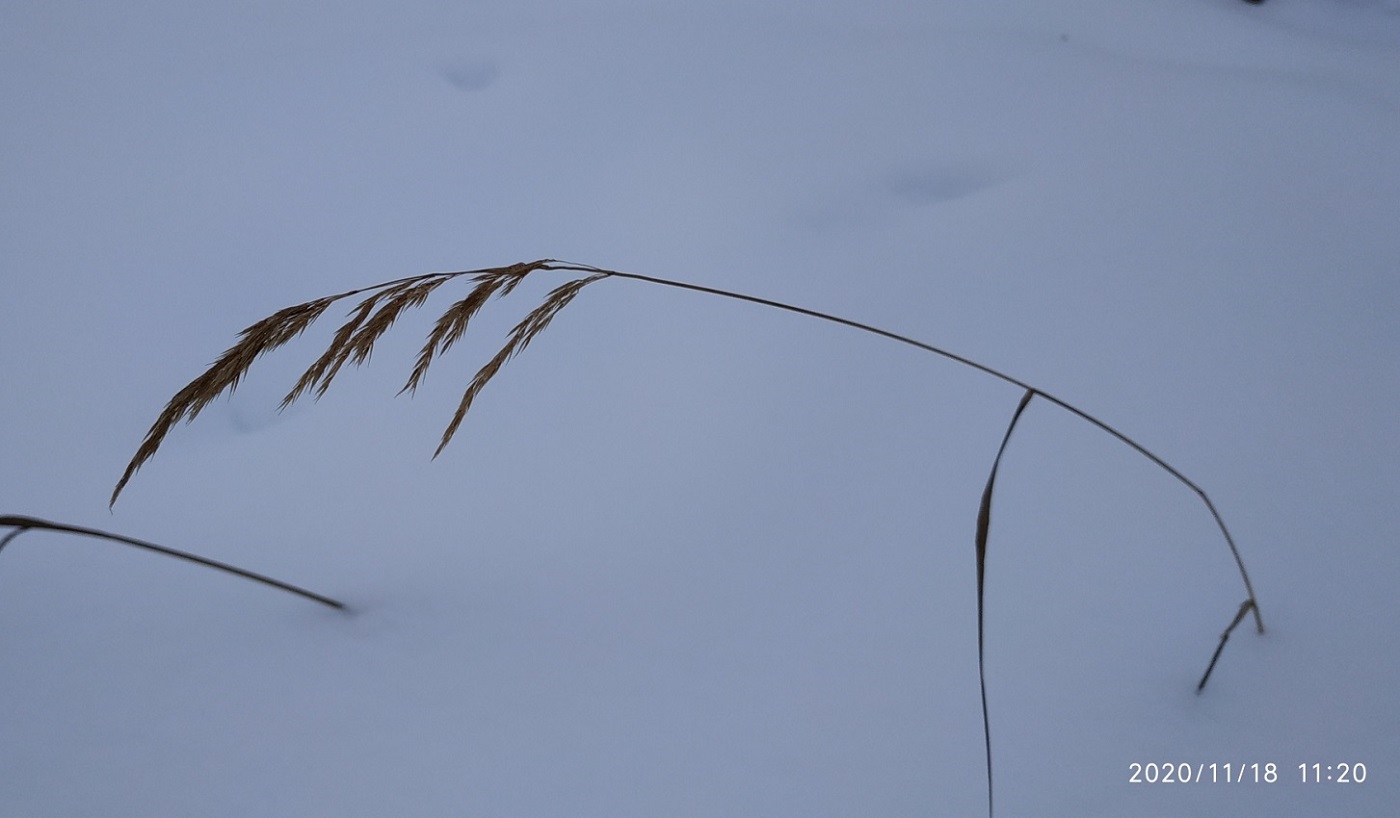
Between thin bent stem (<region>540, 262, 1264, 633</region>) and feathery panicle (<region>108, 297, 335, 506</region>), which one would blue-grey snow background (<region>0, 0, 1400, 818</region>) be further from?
feathery panicle (<region>108, 297, 335, 506</region>)

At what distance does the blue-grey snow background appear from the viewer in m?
0.86

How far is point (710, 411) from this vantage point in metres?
1.22

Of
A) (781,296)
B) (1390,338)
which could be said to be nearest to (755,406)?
(781,296)

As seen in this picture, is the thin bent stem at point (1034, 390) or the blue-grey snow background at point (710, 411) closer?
the thin bent stem at point (1034, 390)

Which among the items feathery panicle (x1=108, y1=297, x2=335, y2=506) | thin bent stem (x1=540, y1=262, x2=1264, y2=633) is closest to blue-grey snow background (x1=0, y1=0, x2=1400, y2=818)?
thin bent stem (x1=540, y1=262, x2=1264, y2=633)

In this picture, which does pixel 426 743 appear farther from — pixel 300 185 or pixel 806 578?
pixel 300 185

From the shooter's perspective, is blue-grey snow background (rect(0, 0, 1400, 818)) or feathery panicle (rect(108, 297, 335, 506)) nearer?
feathery panicle (rect(108, 297, 335, 506))

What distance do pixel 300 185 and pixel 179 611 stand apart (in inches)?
36.6

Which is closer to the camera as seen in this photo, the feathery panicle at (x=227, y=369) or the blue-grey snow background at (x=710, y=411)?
the feathery panicle at (x=227, y=369)

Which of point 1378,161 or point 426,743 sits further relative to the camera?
point 1378,161

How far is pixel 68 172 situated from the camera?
1.63 m

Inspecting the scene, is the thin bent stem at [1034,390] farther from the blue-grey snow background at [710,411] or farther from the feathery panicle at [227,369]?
the feathery panicle at [227,369]

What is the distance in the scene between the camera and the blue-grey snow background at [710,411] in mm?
860

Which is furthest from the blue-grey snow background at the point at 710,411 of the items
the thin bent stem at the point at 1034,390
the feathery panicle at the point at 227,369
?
the feathery panicle at the point at 227,369
